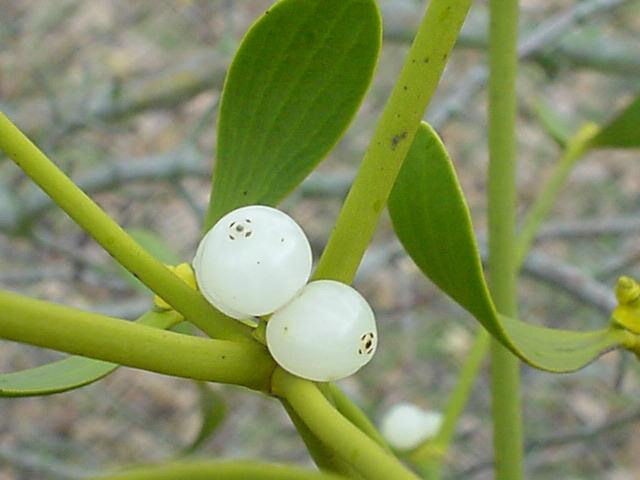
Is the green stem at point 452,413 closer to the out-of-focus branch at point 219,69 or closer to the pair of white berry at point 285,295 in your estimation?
the pair of white berry at point 285,295

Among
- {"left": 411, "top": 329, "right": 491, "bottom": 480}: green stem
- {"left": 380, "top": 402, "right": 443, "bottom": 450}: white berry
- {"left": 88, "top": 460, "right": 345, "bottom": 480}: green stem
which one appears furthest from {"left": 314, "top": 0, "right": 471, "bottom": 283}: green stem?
{"left": 380, "top": 402, "right": 443, "bottom": 450}: white berry

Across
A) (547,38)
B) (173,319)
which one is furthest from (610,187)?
(173,319)

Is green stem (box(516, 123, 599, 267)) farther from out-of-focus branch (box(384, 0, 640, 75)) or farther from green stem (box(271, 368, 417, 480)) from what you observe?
out-of-focus branch (box(384, 0, 640, 75))

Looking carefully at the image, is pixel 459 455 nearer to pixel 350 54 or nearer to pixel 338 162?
pixel 338 162

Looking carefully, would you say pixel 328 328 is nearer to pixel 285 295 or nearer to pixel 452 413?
pixel 285 295

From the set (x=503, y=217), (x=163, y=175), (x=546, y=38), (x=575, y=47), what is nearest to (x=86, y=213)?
(x=503, y=217)
